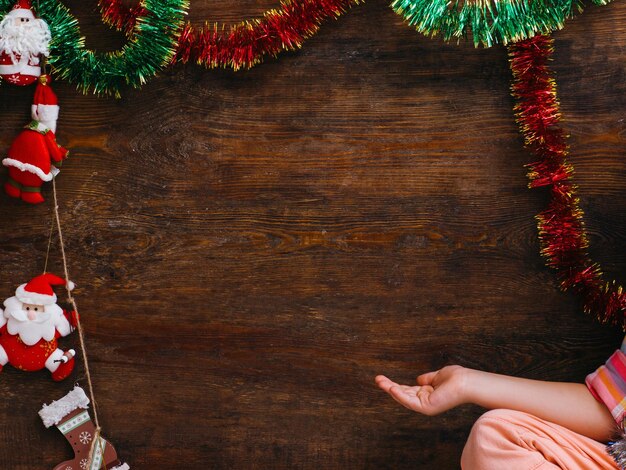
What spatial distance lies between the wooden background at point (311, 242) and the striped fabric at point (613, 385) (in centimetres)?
14

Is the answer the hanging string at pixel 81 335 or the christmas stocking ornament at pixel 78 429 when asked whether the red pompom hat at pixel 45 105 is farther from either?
the christmas stocking ornament at pixel 78 429

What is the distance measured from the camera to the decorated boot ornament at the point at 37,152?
3.71 feet

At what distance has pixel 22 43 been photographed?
109cm

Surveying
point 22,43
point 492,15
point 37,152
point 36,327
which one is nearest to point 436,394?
point 492,15

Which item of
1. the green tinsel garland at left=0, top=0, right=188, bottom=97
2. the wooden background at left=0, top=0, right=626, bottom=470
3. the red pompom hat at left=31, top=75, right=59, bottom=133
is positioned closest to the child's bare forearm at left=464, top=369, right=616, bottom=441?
the wooden background at left=0, top=0, right=626, bottom=470

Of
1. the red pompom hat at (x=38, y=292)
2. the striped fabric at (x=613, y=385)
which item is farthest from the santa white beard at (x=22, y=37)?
the striped fabric at (x=613, y=385)

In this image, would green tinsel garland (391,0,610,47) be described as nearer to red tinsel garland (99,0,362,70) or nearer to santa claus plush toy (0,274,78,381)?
red tinsel garland (99,0,362,70)

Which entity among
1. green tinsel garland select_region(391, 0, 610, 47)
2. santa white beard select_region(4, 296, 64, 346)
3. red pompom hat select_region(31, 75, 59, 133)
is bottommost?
santa white beard select_region(4, 296, 64, 346)

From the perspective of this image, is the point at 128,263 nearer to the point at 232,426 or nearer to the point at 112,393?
the point at 112,393

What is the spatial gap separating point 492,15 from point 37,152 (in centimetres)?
86

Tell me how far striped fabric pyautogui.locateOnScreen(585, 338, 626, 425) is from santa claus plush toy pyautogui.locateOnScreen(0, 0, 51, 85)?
1169mm

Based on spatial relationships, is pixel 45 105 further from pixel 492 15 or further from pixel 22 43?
pixel 492 15

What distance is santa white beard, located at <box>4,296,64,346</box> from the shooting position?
114 cm

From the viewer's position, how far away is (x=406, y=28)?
1147mm
